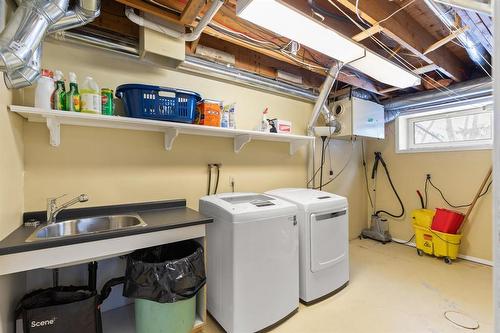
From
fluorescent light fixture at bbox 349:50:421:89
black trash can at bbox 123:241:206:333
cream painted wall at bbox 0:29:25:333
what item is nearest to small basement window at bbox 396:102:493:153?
fluorescent light fixture at bbox 349:50:421:89

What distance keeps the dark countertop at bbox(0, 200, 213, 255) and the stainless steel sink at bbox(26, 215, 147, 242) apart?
40 millimetres

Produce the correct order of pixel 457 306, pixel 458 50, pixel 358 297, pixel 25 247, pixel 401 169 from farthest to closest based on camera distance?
pixel 401 169, pixel 458 50, pixel 358 297, pixel 457 306, pixel 25 247

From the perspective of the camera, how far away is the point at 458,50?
2.71 meters

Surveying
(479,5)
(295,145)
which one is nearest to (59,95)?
(479,5)

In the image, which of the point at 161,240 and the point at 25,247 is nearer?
the point at 25,247

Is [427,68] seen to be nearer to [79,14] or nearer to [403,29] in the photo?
[403,29]

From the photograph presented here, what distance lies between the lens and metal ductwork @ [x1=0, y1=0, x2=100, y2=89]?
3.68 feet

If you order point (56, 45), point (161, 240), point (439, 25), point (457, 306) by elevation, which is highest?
point (439, 25)

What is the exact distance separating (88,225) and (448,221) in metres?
3.80

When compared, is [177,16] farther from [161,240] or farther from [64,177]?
[161,240]

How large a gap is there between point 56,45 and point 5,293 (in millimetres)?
1636

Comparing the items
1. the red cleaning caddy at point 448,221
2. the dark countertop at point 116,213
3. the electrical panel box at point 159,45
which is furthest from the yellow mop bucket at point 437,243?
the electrical panel box at point 159,45

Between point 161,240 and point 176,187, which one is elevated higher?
point 176,187

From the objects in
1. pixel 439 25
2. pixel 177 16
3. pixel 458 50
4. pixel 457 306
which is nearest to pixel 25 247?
pixel 177 16
